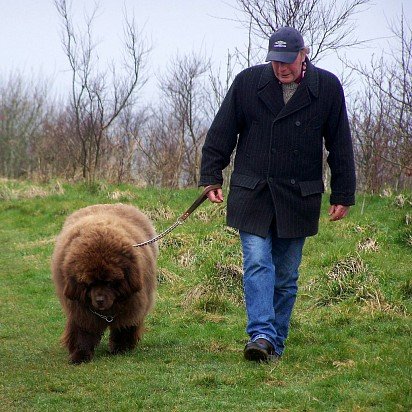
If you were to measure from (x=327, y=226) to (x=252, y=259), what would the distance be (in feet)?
19.9

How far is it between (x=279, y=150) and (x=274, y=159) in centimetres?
8

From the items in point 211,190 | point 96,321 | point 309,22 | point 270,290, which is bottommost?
point 96,321

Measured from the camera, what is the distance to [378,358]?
5.32 metres

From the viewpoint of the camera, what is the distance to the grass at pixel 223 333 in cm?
463

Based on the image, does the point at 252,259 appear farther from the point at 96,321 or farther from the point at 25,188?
the point at 25,188

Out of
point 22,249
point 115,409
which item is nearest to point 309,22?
point 22,249

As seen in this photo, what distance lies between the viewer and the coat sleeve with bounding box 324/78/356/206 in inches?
210

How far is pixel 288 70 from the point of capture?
5.20 m

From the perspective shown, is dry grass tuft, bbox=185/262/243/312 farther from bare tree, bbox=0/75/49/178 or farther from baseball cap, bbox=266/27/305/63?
bare tree, bbox=0/75/49/178

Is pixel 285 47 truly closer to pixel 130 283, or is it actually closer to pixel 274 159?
pixel 274 159

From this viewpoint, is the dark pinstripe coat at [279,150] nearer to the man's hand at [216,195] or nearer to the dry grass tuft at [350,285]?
the man's hand at [216,195]

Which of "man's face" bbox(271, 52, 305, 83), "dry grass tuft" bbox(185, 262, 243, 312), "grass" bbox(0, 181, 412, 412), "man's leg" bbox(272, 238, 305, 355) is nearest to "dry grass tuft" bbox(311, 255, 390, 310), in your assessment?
"grass" bbox(0, 181, 412, 412)

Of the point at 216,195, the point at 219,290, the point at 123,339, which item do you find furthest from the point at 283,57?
the point at 219,290

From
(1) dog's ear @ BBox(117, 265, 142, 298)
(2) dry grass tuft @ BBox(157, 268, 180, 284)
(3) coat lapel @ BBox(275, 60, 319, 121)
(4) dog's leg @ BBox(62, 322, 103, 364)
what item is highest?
(3) coat lapel @ BBox(275, 60, 319, 121)
